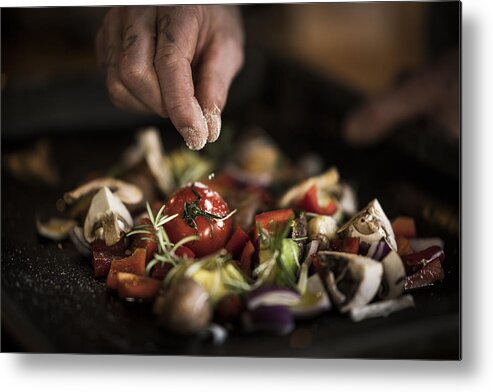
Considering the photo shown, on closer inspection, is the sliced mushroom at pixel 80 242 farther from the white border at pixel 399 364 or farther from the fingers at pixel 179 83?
the fingers at pixel 179 83

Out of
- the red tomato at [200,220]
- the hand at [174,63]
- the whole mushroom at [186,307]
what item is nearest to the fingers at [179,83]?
the hand at [174,63]

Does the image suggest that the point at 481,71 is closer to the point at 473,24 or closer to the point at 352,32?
the point at 473,24

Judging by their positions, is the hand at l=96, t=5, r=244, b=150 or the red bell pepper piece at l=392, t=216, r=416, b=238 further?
the red bell pepper piece at l=392, t=216, r=416, b=238

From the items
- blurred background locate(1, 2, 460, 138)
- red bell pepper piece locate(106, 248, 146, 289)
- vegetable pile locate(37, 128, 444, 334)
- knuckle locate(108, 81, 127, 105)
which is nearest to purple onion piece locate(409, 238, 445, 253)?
vegetable pile locate(37, 128, 444, 334)

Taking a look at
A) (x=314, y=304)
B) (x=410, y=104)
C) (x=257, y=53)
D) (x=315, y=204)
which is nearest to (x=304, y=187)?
(x=315, y=204)

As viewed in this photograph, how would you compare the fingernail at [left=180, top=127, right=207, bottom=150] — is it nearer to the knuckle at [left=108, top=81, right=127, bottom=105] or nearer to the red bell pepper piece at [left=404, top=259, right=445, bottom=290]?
the knuckle at [left=108, top=81, right=127, bottom=105]
